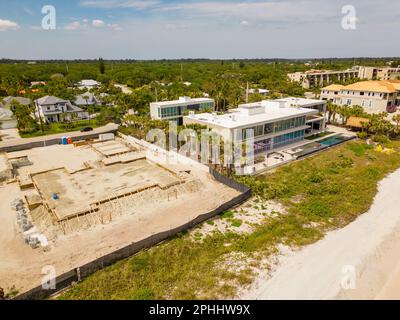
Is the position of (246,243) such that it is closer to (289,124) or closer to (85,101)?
(289,124)

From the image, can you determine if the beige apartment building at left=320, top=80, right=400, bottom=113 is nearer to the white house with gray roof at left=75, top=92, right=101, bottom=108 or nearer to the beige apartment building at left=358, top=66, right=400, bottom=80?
the beige apartment building at left=358, top=66, right=400, bottom=80

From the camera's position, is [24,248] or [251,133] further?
[251,133]

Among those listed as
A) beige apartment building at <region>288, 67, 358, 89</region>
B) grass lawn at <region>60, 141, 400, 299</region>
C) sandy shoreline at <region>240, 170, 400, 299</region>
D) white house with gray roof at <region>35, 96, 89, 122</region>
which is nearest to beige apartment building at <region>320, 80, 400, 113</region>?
grass lawn at <region>60, 141, 400, 299</region>

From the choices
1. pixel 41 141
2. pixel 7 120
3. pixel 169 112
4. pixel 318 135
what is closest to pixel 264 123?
pixel 318 135

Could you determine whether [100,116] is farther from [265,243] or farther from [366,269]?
[366,269]

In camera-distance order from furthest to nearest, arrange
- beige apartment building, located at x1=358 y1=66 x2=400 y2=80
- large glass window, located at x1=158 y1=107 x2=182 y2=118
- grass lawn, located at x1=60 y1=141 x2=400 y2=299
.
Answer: beige apartment building, located at x1=358 y1=66 x2=400 y2=80 → large glass window, located at x1=158 y1=107 x2=182 y2=118 → grass lawn, located at x1=60 y1=141 x2=400 y2=299
